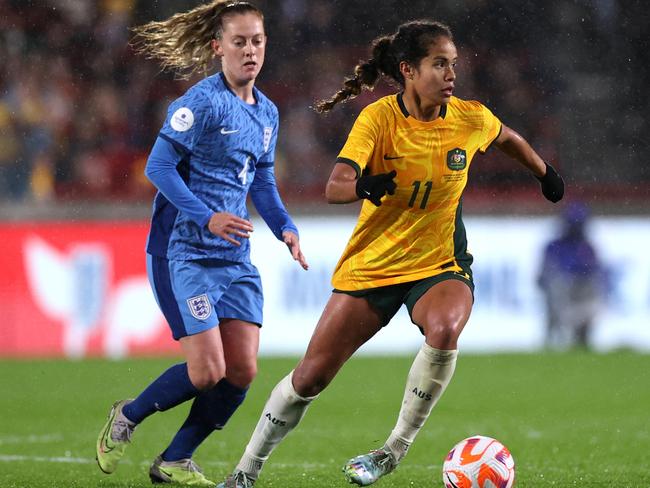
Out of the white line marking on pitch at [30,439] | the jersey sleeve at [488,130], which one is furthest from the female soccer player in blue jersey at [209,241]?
the white line marking on pitch at [30,439]

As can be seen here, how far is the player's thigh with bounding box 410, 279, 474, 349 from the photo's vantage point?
5.00m

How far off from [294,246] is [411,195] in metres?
0.67

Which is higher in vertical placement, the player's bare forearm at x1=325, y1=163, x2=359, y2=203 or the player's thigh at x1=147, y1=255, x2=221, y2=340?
the player's bare forearm at x1=325, y1=163, x2=359, y2=203

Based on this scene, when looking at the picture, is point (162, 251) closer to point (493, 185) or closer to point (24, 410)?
point (24, 410)

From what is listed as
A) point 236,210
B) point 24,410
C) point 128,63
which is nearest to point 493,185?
point 128,63

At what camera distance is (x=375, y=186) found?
15.6 ft

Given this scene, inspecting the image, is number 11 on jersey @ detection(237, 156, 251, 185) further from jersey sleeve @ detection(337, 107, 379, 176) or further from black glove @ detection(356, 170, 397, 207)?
black glove @ detection(356, 170, 397, 207)

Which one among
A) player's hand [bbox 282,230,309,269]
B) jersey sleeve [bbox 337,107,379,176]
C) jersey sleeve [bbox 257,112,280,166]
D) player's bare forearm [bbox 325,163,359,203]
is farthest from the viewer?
jersey sleeve [bbox 257,112,280,166]

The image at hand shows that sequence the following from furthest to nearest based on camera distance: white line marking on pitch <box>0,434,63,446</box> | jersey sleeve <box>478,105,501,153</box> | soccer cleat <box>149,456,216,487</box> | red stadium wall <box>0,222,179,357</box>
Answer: red stadium wall <box>0,222,179,357</box> → white line marking on pitch <box>0,434,63,446</box> → soccer cleat <box>149,456,216,487</box> → jersey sleeve <box>478,105,501,153</box>

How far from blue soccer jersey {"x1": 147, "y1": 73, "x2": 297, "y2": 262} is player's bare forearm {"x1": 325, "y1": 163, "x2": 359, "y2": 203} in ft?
2.58

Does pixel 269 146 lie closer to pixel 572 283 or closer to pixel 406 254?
pixel 406 254

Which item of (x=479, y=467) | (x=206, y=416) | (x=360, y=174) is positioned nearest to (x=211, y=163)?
(x=360, y=174)

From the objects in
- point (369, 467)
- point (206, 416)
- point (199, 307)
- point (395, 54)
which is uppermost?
point (395, 54)

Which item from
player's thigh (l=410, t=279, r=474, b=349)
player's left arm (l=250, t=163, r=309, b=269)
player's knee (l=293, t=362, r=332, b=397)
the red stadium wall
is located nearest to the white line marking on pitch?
player's left arm (l=250, t=163, r=309, b=269)
